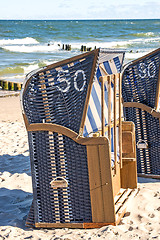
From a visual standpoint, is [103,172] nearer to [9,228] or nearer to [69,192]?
[69,192]

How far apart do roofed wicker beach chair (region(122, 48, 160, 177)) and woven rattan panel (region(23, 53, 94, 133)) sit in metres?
1.59

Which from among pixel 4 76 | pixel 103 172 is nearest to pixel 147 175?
pixel 103 172

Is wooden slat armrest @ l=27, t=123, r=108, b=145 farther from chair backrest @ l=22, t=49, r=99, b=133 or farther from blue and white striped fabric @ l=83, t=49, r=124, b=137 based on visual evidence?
blue and white striped fabric @ l=83, t=49, r=124, b=137

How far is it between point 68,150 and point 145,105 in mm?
1680

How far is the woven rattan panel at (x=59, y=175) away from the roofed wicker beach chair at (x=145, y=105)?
161 centimetres

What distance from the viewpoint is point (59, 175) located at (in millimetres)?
3533

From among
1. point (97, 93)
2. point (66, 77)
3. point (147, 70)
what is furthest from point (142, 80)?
point (66, 77)

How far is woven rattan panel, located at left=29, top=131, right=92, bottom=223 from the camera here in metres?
3.47

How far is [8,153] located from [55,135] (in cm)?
305

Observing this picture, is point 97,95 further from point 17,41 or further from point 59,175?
point 17,41

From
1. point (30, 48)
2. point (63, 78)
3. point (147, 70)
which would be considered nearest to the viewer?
point (63, 78)

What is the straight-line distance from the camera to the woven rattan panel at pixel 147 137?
4.89 m

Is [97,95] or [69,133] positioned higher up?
[97,95]

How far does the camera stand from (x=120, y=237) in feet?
11.0
